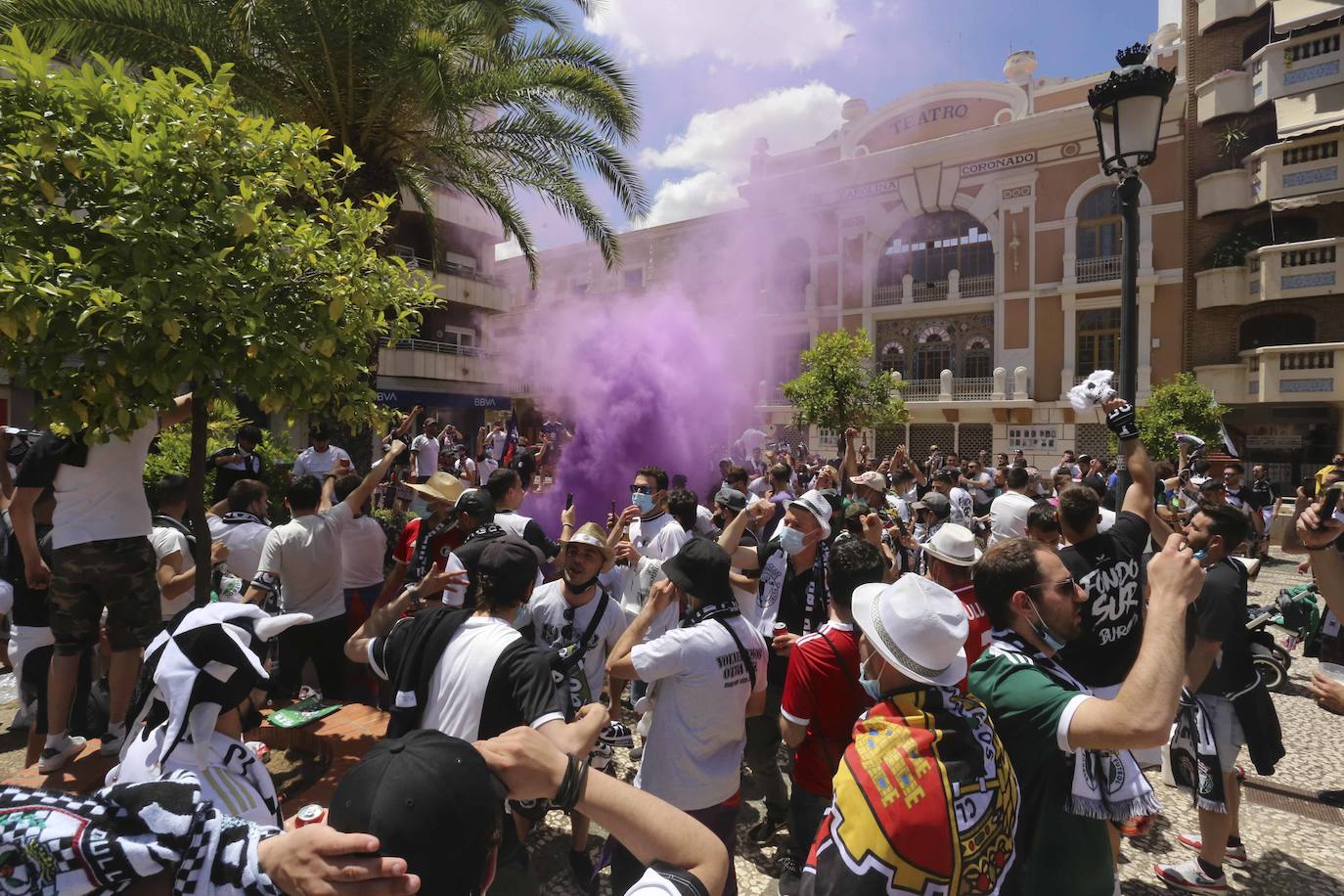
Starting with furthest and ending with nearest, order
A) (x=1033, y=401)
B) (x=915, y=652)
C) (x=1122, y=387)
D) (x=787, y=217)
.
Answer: (x=787, y=217) < (x=1033, y=401) < (x=1122, y=387) < (x=915, y=652)

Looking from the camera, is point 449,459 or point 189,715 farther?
point 449,459

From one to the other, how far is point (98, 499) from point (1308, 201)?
2945cm

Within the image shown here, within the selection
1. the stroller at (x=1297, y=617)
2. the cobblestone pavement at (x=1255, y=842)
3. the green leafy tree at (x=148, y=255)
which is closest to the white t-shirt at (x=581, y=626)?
the cobblestone pavement at (x=1255, y=842)

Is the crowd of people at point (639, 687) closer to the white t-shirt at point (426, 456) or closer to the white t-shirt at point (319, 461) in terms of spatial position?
the white t-shirt at point (319, 461)

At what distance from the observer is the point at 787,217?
31.6m

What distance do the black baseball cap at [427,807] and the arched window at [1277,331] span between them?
29.8 meters

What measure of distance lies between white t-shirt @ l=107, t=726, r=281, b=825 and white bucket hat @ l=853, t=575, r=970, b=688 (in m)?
1.61

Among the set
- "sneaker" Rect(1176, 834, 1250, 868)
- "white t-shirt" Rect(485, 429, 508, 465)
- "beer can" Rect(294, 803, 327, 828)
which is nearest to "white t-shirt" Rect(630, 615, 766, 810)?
"beer can" Rect(294, 803, 327, 828)

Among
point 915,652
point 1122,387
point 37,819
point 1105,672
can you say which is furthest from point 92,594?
point 1122,387

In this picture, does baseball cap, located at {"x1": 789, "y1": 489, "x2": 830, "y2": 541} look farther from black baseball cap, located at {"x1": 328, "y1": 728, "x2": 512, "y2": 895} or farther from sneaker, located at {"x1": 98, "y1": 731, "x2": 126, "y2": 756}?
sneaker, located at {"x1": 98, "y1": 731, "x2": 126, "y2": 756}

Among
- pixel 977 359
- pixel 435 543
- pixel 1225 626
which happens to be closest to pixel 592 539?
pixel 435 543

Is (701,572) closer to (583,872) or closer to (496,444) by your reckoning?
(583,872)

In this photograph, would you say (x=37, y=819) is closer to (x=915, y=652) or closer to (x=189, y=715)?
(x=189, y=715)

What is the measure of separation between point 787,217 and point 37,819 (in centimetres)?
3301
